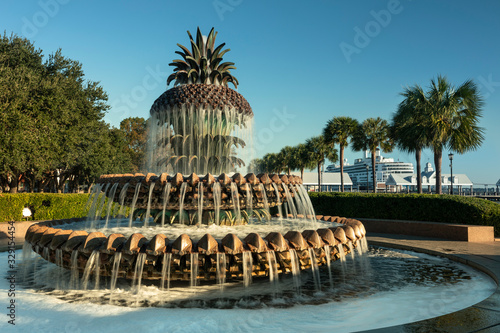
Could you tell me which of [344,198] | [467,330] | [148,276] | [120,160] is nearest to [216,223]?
[148,276]

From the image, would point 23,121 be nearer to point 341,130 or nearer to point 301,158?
point 341,130

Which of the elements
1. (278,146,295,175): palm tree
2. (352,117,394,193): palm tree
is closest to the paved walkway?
(352,117,394,193): palm tree

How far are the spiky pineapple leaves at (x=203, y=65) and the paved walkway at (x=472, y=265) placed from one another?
768 cm

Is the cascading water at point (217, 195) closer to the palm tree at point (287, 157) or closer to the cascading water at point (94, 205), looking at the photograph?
the cascading water at point (94, 205)

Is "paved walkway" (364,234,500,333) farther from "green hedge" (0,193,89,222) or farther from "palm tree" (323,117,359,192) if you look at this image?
"palm tree" (323,117,359,192)

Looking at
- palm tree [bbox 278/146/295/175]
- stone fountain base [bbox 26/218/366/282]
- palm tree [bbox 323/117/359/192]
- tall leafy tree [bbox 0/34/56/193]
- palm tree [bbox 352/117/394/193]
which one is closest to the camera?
stone fountain base [bbox 26/218/366/282]

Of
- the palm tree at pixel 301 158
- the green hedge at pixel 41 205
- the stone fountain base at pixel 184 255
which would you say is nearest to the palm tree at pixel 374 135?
the palm tree at pixel 301 158

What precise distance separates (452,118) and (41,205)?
27.0 m

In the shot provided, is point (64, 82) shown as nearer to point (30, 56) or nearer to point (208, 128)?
point (30, 56)

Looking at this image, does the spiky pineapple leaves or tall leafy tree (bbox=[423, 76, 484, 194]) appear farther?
tall leafy tree (bbox=[423, 76, 484, 194])

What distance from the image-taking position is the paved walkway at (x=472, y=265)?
3283 mm

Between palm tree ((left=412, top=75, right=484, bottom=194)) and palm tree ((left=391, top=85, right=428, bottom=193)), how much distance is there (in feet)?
1.53

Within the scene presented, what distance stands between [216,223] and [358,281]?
3253 millimetres

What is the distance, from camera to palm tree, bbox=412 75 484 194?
21.0 metres
